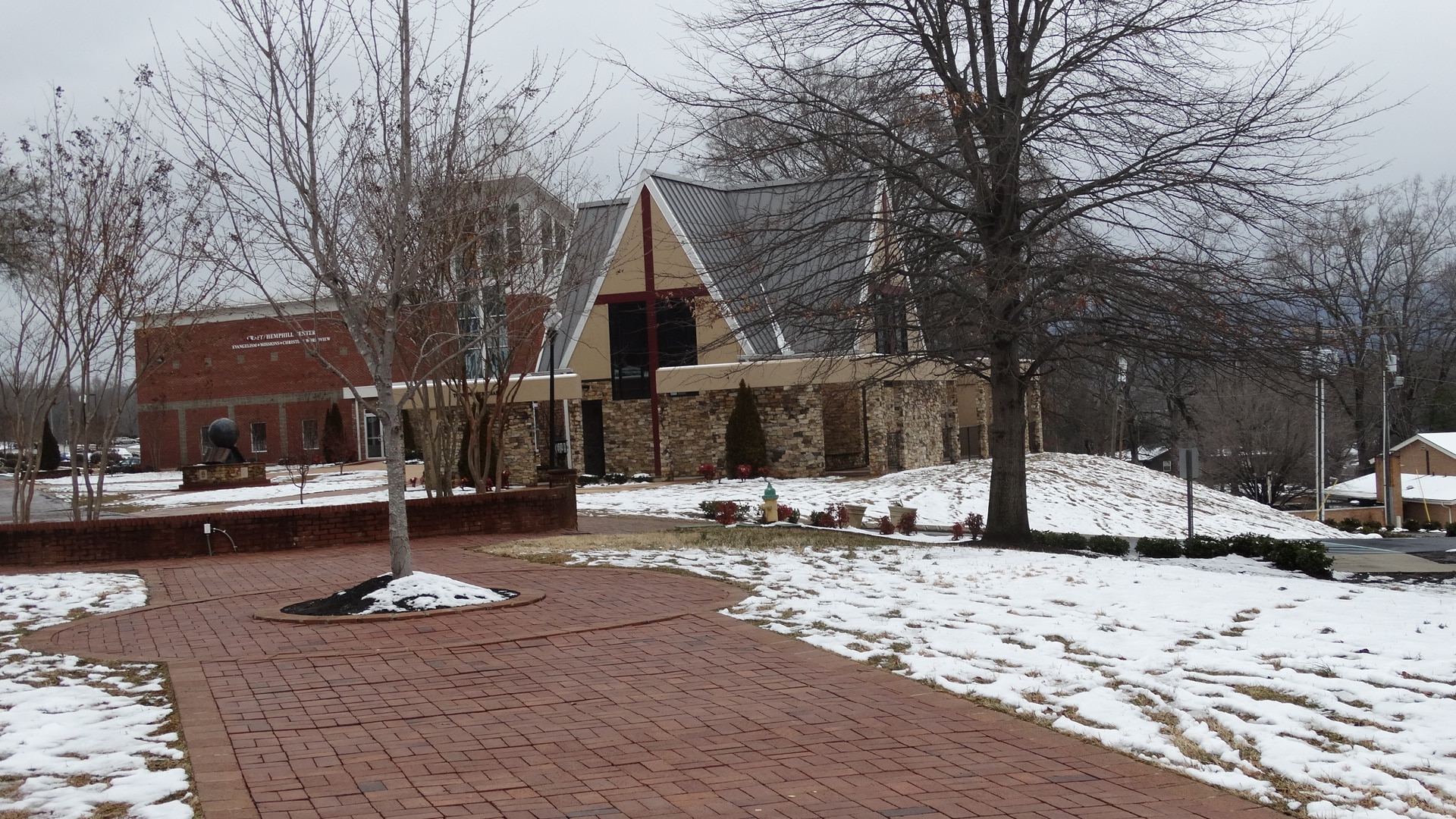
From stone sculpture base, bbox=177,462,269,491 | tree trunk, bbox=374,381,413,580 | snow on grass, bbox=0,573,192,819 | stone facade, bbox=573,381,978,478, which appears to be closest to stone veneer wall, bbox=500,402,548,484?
stone facade, bbox=573,381,978,478

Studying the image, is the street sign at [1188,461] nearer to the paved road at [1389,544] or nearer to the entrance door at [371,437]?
the paved road at [1389,544]

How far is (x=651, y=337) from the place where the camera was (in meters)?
30.2

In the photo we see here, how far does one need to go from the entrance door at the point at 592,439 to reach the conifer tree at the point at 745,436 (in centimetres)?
503

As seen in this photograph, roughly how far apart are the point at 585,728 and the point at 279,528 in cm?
1088

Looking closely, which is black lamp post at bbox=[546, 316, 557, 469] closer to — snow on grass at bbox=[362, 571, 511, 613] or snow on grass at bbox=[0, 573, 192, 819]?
snow on grass at bbox=[362, 571, 511, 613]

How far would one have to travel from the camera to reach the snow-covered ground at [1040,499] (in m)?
22.9

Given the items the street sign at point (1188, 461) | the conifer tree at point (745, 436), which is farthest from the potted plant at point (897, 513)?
the conifer tree at point (745, 436)

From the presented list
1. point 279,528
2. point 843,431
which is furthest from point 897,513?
point 843,431

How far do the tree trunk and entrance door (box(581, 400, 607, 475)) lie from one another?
72.6ft

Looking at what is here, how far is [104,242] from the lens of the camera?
50.5ft

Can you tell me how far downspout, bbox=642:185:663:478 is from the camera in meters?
29.7

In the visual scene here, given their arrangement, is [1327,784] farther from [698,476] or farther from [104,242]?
[698,476]

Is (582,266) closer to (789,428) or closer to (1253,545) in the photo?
(1253,545)

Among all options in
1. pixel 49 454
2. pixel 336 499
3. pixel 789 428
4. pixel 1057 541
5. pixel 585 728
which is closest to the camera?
pixel 585 728
